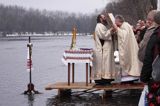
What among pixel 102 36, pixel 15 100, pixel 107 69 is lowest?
pixel 15 100

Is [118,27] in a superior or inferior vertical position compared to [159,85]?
superior

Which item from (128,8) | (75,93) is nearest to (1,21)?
(128,8)

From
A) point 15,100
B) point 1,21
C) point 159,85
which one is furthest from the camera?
point 1,21

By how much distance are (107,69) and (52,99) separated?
1579 mm

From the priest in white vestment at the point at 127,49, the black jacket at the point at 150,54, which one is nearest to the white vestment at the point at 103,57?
the priest in white vestment at the point at 127,49

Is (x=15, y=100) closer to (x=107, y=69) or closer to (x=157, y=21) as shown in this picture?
(x=107, y=69)

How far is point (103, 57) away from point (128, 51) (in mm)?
591

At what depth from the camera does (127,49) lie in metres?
12.2

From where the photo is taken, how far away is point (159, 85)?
268 inches

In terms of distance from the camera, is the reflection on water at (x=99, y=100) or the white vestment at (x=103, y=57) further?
the white vestment at (x=103, y=57)

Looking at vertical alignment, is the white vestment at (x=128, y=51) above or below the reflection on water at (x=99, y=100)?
above

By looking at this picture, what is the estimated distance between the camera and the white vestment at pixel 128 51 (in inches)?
477

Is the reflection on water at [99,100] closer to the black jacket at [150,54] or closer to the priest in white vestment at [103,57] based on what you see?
the priest in white vestment at [103,57]

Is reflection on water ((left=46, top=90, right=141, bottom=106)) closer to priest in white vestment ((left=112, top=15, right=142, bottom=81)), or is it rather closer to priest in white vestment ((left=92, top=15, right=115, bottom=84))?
priest in white vestment ((left=92, top=15, right=115, bottom=84))
